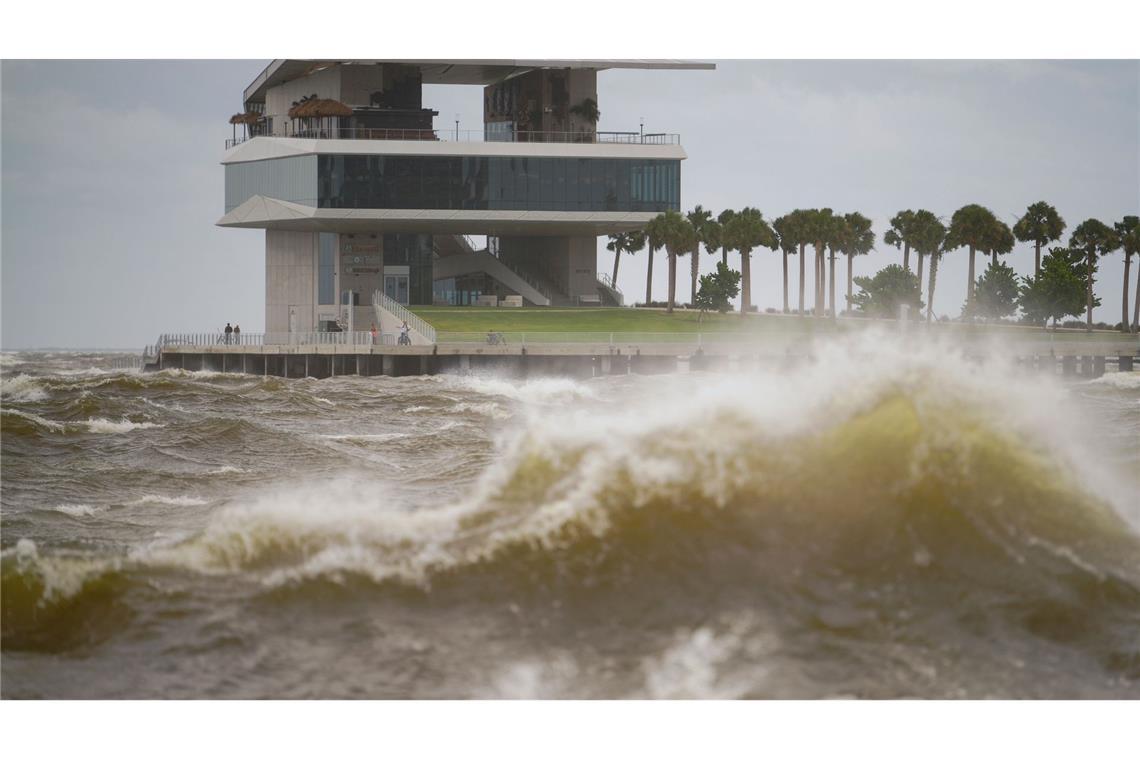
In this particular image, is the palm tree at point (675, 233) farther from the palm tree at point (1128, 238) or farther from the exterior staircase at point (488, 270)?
the palm tree at point (1128, 238)

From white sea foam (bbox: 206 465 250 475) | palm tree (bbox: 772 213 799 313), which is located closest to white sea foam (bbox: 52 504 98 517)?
white sea foam (bbox: 206 465 250 475)

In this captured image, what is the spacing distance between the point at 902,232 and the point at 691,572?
277 ft

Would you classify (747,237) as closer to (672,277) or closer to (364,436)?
(672,277)

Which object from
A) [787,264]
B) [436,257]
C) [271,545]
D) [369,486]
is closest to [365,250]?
[436,257]

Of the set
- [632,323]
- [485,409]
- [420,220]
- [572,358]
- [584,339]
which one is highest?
[420,220]

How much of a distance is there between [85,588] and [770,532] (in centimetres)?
480

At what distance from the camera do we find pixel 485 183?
7638 cm

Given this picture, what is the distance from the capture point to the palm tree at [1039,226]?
95562 mm

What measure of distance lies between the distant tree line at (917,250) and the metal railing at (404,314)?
50.8 ft

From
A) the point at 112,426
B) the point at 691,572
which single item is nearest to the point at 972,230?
the point at 112,426

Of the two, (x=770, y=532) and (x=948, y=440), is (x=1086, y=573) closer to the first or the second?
(x=948, y=440)

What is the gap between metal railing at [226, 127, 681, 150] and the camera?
77188 millimetres

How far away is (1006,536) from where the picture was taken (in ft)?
34.1

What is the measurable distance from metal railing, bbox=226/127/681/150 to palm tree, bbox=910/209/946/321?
17.7 metres
